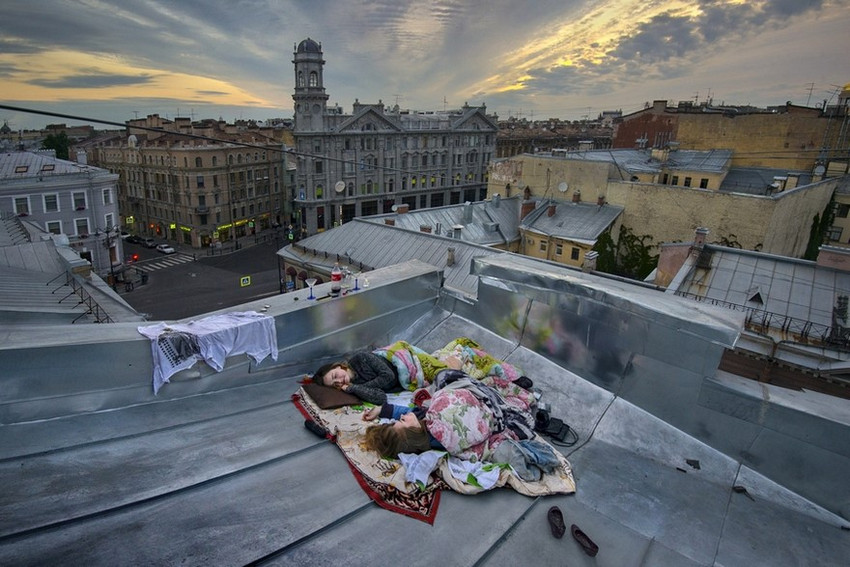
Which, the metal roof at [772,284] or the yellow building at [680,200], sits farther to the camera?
the yellow building at [680,200]

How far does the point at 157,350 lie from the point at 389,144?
5324cm

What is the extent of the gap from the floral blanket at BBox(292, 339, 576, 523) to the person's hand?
0.07m

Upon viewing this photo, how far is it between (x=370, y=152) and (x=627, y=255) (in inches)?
1306

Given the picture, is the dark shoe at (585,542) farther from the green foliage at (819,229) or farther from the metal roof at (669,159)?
the green foliage at (819,229)

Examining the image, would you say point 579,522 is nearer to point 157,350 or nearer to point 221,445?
point 221,445

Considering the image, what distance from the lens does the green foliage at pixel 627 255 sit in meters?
28.7

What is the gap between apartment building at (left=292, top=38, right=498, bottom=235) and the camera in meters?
48.6

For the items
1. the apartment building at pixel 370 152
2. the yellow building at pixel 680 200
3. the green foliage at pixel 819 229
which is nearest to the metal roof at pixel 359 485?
the yellow building at pixel 680 200

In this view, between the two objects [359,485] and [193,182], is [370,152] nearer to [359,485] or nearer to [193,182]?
[193,182]

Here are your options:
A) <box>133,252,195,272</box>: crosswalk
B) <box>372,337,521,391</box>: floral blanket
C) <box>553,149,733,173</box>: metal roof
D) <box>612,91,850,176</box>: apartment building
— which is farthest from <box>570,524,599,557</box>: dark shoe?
<box>133,252,195,272</box>: crosswalk

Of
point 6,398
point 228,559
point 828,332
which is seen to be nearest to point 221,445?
point 228,559

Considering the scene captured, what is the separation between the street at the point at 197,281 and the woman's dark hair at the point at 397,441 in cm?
2914

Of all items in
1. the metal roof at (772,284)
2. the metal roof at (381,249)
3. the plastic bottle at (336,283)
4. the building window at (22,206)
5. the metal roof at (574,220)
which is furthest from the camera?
the building window at (22,206)

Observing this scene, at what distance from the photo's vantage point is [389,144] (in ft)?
183
